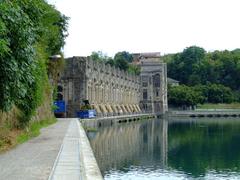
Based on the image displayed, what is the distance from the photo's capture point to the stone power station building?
5366 cm

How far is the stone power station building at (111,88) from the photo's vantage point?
53656 mm

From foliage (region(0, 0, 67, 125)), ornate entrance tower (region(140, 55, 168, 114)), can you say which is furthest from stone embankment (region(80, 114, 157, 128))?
foliage (region(0, 0, 67, 125))

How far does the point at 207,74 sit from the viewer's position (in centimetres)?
11925

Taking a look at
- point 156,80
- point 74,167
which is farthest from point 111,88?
point 74,167

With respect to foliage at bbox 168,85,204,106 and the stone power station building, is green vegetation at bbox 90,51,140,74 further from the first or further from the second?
foliage at bbox 168,85,204,106

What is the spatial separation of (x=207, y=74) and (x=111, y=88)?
54337 millimetres

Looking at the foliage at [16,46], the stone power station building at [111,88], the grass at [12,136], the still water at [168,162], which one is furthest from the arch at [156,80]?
the foliage at [16,46]

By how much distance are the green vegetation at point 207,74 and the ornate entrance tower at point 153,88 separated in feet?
18.7

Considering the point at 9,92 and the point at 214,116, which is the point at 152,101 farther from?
the point at 9,92

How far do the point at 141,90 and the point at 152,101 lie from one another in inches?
150

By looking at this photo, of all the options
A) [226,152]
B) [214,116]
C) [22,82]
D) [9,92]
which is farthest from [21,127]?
[214,116]

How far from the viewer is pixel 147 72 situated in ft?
323

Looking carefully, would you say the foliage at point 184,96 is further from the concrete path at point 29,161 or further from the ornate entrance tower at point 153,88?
the concrete path at point 29,161

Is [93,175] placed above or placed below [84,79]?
below
